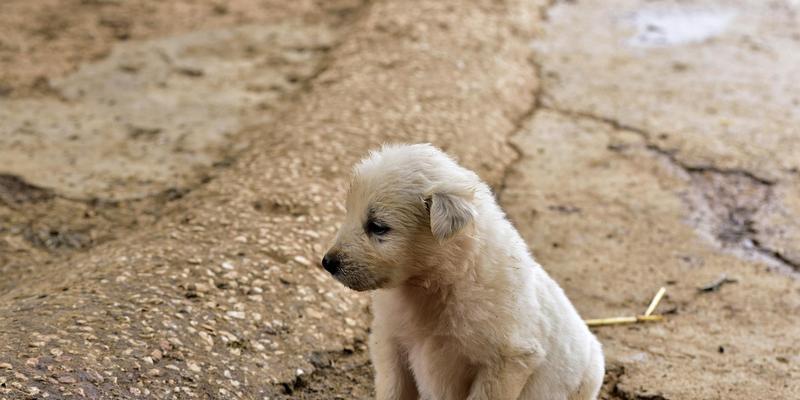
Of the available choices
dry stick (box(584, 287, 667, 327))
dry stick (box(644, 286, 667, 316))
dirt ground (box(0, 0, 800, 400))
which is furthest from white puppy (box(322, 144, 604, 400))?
dry stick (box(644, 286, 667, 316))

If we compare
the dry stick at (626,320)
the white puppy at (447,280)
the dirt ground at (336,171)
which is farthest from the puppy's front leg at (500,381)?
the dry stick at (626,320)

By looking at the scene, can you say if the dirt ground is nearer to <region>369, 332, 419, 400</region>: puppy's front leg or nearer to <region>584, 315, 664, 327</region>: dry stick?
<region>584, 315, 664, 327</region>: dry stick

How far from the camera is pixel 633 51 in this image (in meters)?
8.77

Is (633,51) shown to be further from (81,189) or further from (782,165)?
(81,189)

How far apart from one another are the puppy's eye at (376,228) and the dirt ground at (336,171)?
41.3 inches

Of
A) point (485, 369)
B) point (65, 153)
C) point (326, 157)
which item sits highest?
point (485, 369)

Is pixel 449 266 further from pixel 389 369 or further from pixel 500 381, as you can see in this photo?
pixel 389 369

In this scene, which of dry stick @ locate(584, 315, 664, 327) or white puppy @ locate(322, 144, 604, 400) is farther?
dry stick @ locate(584, 315, 664, 327)

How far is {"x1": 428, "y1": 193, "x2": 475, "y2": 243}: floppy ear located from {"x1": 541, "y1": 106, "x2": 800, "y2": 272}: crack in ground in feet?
10.1

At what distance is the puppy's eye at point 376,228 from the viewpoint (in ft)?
11.2

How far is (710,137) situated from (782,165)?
1.88ft

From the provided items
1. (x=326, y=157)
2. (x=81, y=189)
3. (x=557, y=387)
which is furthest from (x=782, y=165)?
(x=81, y=189)

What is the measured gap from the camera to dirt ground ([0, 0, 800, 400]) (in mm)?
4379

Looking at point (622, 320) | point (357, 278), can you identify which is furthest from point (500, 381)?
point (622, 320)
